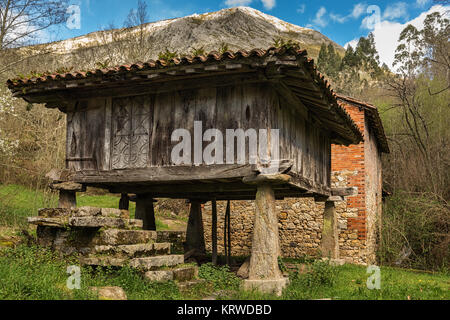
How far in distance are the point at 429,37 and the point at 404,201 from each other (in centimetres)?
627

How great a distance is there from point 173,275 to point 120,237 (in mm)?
891

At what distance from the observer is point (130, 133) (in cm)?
675

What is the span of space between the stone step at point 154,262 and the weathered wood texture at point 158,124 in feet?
A: 3.83

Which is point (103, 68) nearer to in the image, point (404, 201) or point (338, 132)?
point (338, 132)

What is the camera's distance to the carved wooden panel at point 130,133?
21.8 ft

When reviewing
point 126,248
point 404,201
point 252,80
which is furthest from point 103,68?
point 404,201

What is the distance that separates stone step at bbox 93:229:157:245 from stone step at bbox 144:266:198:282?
0.65 m

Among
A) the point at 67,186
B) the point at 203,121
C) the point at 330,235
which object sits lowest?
the point at 330,235

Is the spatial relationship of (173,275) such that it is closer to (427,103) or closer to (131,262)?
(131,262)

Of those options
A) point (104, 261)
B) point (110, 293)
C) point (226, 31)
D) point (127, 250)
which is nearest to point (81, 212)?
point (104, 261)

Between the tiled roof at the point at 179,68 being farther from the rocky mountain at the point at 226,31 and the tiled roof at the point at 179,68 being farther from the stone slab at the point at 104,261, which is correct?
the rocky mountain at the point at 226,31

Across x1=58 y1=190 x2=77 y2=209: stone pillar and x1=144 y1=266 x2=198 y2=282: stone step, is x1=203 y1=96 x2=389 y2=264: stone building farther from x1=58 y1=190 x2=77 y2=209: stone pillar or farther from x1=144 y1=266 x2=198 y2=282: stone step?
x1=58 y1=190 x2=77 y2=209: stone pillar

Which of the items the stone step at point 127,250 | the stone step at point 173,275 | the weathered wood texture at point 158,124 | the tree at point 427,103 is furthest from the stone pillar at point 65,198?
the tree at point 427,103

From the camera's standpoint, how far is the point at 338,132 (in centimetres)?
923
